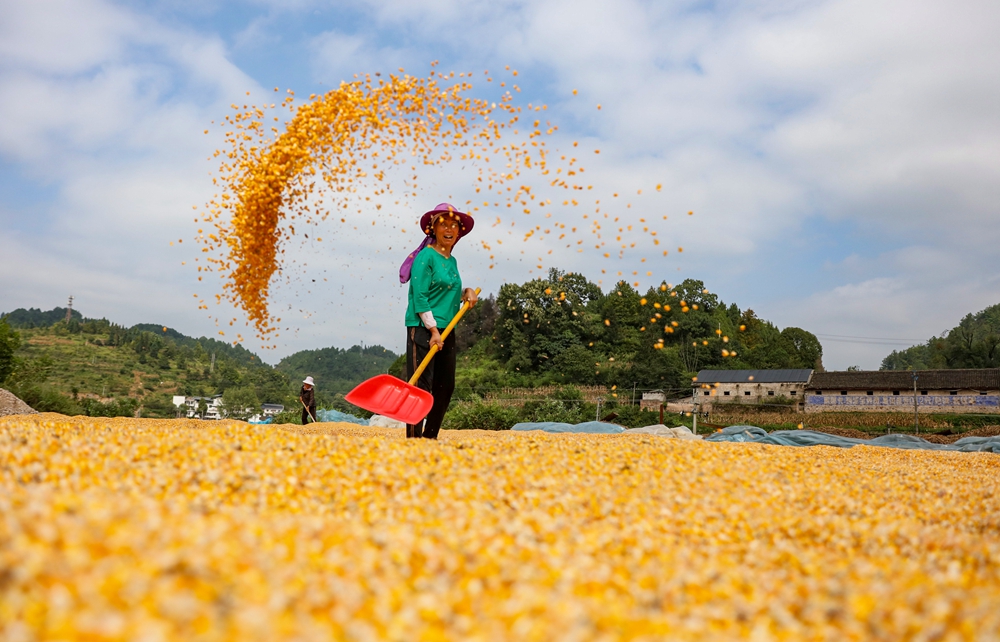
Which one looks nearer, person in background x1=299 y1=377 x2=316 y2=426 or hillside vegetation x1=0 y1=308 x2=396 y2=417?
person in background x1=299 y1=377 x2=316 y2=426

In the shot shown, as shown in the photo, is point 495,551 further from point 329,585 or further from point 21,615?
point 21,615

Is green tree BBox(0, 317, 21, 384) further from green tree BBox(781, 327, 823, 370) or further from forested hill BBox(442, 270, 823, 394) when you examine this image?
green tree BBox(781, 327, 823, 370)

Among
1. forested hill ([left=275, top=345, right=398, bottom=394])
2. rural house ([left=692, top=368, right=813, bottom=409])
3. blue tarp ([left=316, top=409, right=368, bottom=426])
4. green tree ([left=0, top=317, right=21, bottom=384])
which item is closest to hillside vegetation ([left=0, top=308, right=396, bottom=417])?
forested hill ([left=275, top=345, right=398, bottom=394])

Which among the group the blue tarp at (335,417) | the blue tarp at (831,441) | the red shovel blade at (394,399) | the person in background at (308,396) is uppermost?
the red shovel blade at (394,399)

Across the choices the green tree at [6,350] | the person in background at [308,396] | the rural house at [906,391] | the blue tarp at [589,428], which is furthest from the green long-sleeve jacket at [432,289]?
the rural house at [906,391]

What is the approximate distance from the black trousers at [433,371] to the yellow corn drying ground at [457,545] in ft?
3.09

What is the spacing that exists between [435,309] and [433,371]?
1.53 ft

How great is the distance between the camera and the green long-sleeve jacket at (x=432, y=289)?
457 centimetres

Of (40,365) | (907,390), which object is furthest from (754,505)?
(907,390)

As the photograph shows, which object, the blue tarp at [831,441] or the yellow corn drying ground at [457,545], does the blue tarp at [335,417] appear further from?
the yellow corn drying ground at [457,545]

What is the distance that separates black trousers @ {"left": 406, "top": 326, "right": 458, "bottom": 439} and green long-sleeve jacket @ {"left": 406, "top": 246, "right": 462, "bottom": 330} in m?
0.12

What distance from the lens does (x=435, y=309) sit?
182 inches

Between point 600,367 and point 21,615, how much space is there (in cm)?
2413

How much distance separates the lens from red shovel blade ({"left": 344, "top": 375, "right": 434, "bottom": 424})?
4273 mm
